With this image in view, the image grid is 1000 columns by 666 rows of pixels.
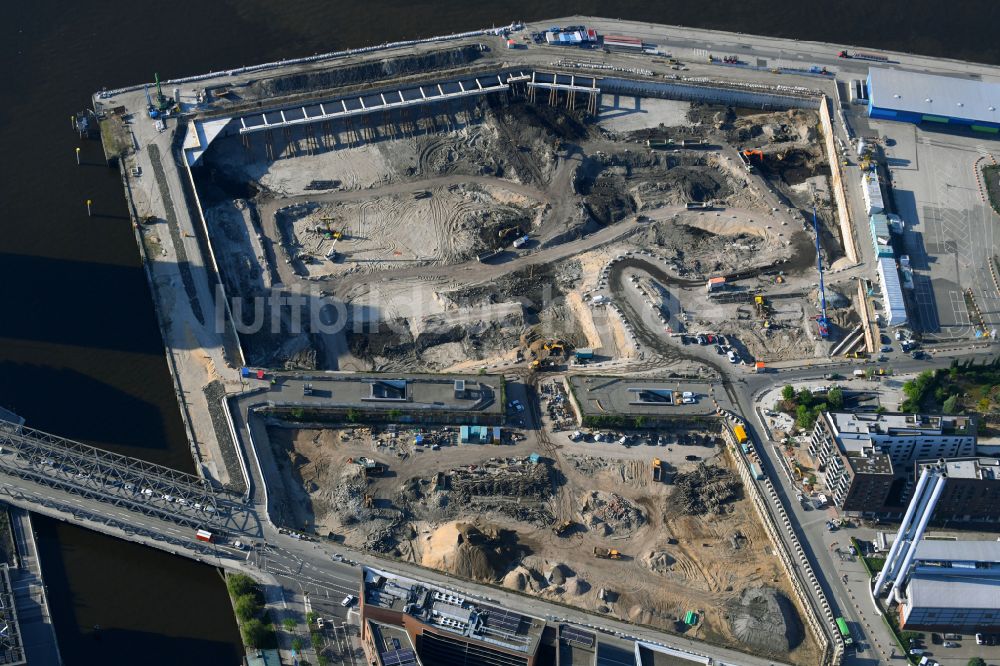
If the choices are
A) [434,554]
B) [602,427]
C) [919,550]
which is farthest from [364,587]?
[919,550]

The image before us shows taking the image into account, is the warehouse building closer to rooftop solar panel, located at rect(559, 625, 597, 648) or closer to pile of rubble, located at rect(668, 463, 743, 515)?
pile of rubble, located at rect(668, 463, 743, 515)

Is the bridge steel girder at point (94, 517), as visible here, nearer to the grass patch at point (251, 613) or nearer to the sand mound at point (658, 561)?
the grass patch at point (251, 613)

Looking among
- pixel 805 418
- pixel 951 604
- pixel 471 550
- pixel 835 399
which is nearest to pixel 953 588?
pixel 951 604

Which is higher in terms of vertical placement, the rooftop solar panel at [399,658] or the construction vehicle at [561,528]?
the construction vehicle at [561,528]

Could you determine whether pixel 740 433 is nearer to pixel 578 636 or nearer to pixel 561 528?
pixel 561 528

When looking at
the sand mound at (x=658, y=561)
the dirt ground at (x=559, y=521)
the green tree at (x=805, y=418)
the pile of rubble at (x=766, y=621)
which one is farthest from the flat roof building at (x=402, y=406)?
the pile of rubble at (x=766, y=621)

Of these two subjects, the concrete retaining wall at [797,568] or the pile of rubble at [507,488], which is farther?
the pile of rubble at [507,488]

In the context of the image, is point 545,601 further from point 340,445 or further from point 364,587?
point 340,445
